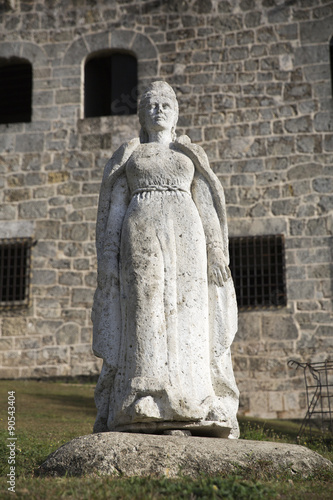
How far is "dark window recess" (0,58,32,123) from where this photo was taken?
14.2m

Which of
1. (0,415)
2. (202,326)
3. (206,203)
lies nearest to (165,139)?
(206,203)

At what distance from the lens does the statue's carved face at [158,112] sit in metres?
5.88

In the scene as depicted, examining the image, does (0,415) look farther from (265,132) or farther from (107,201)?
(265,132)

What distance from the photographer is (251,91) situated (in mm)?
13016

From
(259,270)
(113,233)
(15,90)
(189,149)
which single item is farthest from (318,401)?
(15,90)

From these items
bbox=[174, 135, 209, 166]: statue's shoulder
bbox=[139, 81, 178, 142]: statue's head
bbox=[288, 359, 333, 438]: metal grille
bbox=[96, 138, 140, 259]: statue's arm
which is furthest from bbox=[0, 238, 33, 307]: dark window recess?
bbox=[174, 135, 209, 166]: statue's shoulder

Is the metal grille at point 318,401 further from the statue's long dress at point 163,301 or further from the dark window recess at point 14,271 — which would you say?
the statue's long dress at point 163,301

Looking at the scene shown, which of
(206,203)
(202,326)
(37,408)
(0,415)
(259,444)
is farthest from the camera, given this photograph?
(37,408)

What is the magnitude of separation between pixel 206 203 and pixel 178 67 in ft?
26.4

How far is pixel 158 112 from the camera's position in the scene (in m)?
5.87

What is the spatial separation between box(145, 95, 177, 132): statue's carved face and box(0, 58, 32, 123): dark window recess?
342 inches

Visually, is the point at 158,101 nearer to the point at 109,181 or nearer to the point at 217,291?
the point at 109,181

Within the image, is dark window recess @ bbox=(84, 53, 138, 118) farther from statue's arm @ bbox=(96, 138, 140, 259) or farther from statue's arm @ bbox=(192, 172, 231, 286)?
statue's arm @ bbox=(192, 172, 231, 286)

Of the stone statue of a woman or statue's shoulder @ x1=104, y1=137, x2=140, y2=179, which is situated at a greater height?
statue's shoulder @ x1=104, y1=137, x2=140, y2=179
